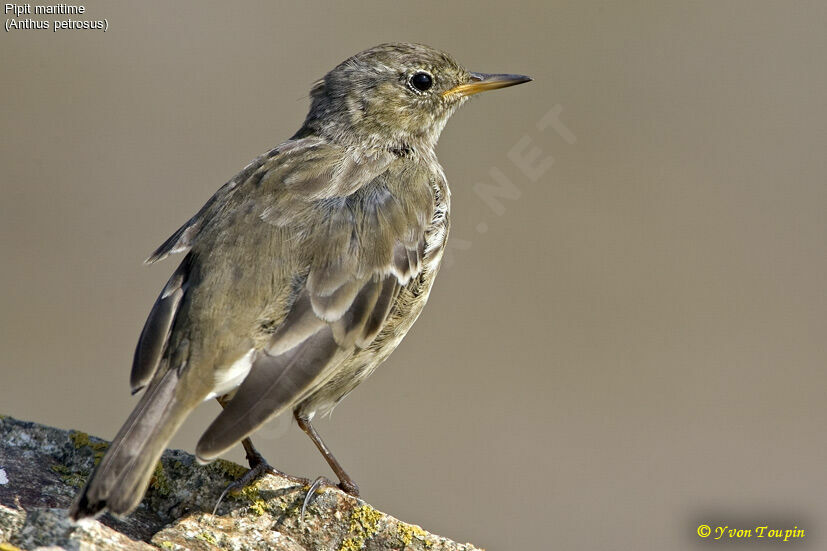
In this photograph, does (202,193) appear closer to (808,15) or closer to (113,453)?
(113,453)

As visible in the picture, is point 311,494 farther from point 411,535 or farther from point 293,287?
point 293,287

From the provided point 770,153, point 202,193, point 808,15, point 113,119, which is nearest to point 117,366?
point 202,193

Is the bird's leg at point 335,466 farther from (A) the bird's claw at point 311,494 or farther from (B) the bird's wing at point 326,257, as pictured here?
(B) the bird's wing at point 326,257

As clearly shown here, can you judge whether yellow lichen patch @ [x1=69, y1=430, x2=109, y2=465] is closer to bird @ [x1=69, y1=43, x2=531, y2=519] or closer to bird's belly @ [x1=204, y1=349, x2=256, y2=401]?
bird @ [x1=69, y1=43, x2=531, y2=519]

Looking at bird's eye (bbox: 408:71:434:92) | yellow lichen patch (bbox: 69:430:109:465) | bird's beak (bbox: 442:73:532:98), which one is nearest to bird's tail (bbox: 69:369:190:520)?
yellow lichen patch (bbox: 69:430:109:465)

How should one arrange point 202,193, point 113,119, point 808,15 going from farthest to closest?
1. point 808,15
2. point 113,119
3. point 202,193

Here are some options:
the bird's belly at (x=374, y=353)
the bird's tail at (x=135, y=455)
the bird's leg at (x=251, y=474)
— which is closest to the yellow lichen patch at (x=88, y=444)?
the bird's leg at (x=251, y=474)
